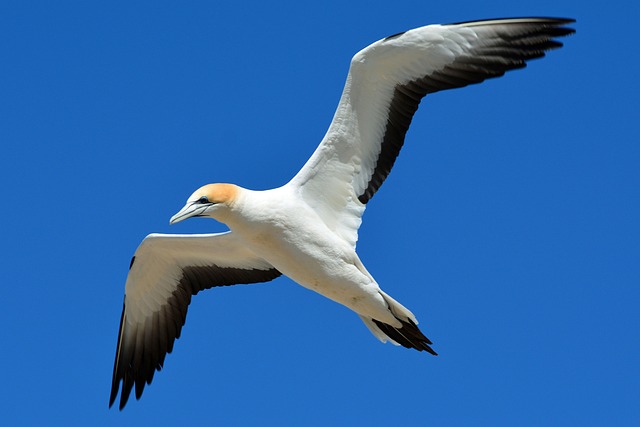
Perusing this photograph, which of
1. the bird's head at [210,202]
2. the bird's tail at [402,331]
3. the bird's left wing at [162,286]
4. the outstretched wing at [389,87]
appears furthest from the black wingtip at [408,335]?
the bird's head at [210,202]

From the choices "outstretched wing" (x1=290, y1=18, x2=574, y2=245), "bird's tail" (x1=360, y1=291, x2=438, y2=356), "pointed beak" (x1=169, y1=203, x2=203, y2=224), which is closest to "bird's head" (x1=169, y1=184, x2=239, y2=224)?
"pointed beak" (x1=169, y1=203, x2=203, y2=224)

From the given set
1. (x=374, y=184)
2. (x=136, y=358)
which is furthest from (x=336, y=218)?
(x=136, y=358)

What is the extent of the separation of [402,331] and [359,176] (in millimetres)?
1812

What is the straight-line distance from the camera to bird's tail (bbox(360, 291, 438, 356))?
1236cm

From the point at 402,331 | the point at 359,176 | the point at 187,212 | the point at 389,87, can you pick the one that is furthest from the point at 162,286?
the point at 389,87

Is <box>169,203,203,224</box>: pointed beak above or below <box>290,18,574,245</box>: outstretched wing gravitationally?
below

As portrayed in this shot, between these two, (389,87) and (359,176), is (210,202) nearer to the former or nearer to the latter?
(359,176)

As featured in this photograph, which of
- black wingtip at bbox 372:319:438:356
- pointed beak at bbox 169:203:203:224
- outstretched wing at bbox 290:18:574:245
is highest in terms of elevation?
outstretched wing at bbox 290:18:574:245

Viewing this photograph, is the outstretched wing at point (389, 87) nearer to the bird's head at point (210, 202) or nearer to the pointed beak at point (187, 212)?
the bird's head at point (210, 202)

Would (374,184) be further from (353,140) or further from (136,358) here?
(136,358)

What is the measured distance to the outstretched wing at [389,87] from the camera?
11672mm

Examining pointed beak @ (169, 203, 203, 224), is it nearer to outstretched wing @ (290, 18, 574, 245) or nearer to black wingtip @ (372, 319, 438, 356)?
outstretched wing @ (290, 18, 574, 245)

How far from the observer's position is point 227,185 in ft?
38.1

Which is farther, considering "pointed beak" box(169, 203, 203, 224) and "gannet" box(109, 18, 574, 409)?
"gannet" box(109, 18, 574, 409)
